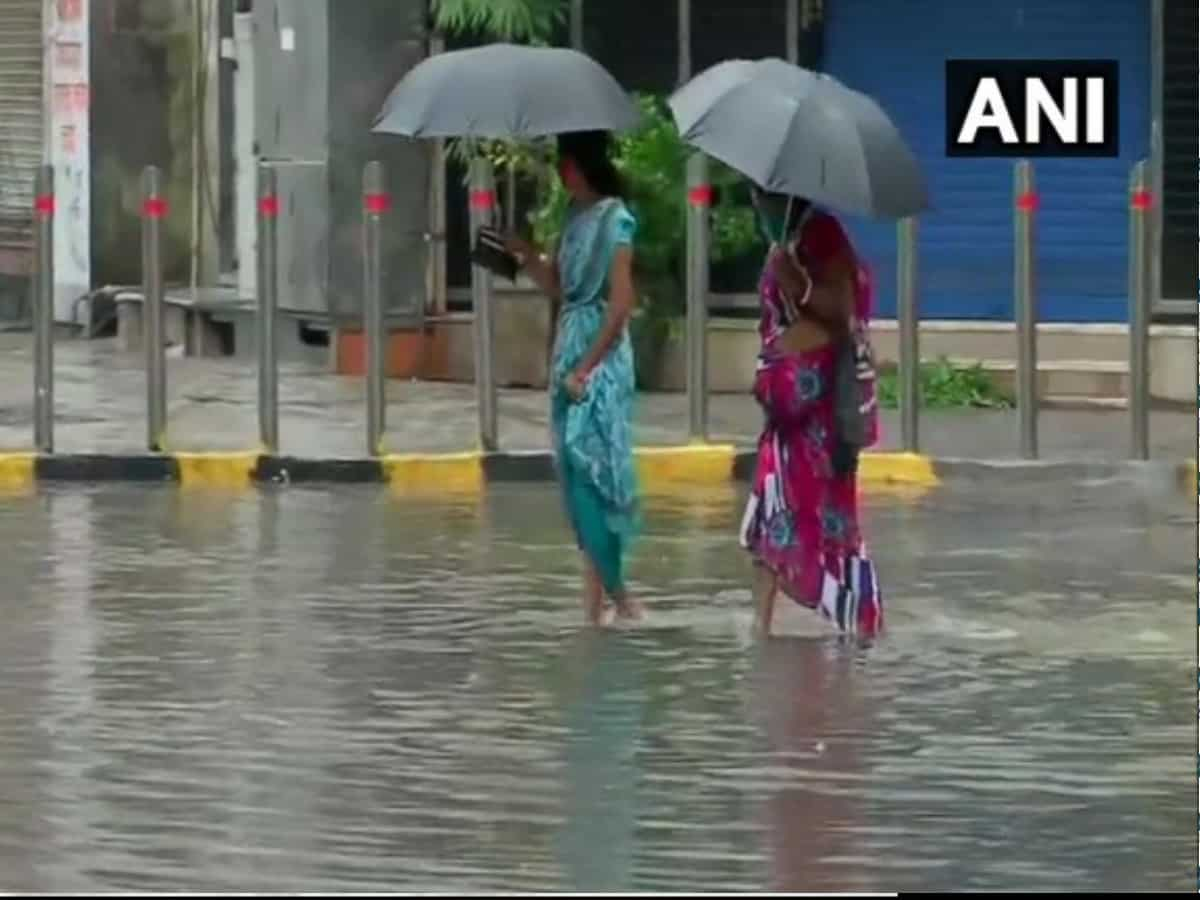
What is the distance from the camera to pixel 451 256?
22.1m

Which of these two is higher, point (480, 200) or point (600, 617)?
point (480, 200)

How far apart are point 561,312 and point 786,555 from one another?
1166 millimetres

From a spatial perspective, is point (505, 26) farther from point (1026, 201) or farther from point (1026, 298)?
point (1026, 298)

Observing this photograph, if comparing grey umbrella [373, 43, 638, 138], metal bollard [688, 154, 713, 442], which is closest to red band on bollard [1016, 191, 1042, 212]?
metal bollard [688, 154, 713, 442]

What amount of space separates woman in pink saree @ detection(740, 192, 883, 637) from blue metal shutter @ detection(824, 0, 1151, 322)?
9097 millimetres

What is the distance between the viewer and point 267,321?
58.2 feet

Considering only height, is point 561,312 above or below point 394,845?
above

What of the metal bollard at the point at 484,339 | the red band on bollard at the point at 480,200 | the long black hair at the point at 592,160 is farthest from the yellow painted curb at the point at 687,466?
the long black hair at the point at 592,160

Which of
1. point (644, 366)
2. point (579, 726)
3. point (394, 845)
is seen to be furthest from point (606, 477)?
point (644, 366)

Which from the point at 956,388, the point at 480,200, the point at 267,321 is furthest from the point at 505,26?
the point at 267,321

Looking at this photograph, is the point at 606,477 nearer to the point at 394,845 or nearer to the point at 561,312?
the point at 561,312

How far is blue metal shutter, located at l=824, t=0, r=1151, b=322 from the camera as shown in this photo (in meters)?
21.1

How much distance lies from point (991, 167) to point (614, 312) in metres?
9.60

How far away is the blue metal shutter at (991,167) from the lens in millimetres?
21062
